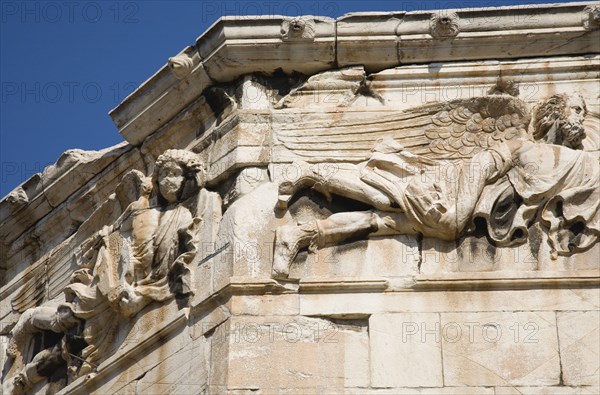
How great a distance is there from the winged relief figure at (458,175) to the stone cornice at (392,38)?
49 centimetres

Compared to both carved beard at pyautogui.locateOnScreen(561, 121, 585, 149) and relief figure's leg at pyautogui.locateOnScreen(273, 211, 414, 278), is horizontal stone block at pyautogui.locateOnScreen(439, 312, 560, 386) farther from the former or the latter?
carved beard at pyautogui.locateOnScreen(561, 121, 585, 149)

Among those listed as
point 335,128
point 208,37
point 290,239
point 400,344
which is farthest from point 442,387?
point 208,37

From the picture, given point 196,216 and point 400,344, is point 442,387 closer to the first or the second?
point 400,344

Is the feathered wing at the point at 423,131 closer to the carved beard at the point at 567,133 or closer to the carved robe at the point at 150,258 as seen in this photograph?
the carved beard at the point at 567,133

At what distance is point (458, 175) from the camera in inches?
476

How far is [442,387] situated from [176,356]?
1947 mm

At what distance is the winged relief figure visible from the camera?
38.8 ft

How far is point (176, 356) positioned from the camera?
11844 mm

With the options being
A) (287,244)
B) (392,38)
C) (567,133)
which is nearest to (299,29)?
(392,38)


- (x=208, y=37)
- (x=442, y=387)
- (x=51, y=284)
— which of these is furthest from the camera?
(x=51, y=284)

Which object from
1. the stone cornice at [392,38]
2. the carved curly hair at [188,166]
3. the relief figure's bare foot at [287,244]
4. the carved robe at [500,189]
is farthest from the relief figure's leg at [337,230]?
the stone cornice at [392,38]

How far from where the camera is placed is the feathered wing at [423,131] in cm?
1232

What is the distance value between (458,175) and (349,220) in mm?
868

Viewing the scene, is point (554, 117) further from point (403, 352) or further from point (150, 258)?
point (150, 258)
